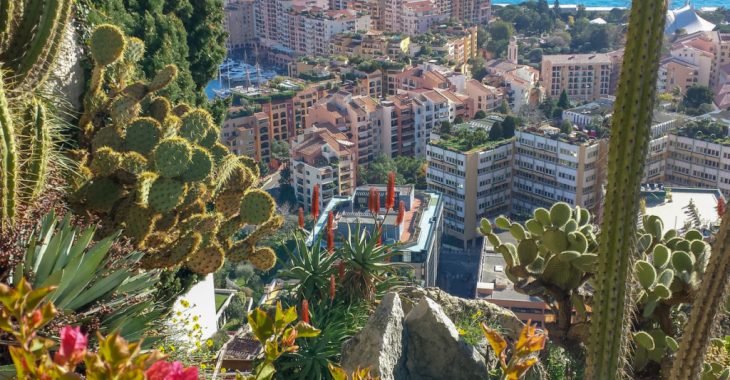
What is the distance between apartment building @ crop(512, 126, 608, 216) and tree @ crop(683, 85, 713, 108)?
32.1ft

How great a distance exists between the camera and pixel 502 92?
115ft

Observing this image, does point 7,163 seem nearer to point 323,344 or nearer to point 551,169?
point 323,344

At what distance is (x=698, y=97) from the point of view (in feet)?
106

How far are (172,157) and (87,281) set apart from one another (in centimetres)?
118

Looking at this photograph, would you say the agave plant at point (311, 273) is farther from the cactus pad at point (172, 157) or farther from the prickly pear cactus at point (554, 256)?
the prickly pear cactus at point (554, 256)

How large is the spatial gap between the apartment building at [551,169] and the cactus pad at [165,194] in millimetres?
19587

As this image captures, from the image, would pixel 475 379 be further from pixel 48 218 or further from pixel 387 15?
pixel 387 15

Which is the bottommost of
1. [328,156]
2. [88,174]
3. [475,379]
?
[328,156]

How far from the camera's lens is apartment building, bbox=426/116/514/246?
80.8 ft

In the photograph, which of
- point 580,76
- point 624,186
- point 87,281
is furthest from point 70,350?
point 580,76

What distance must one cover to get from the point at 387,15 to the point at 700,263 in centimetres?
4637

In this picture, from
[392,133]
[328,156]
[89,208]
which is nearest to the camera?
[89,208]

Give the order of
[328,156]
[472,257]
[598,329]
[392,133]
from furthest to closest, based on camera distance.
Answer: [392,133] → [328,156] → [472,257] → [598,329]

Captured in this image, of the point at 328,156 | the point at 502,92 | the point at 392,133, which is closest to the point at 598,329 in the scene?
the point at 328,156
